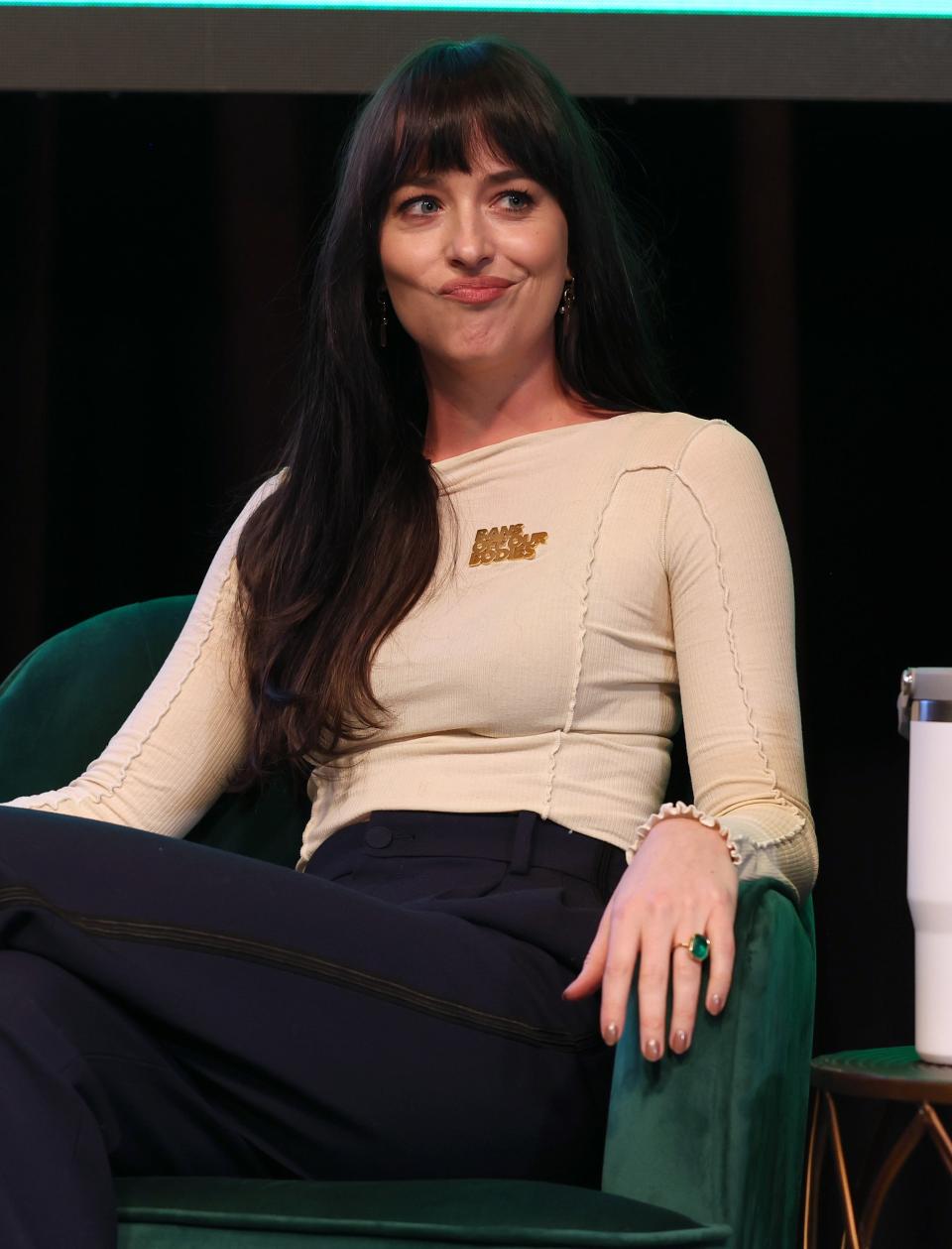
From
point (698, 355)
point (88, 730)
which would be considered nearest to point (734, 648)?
point (88, 730)

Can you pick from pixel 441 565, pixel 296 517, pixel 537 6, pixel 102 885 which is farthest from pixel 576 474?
pixel 537 6

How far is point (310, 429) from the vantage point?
1.68 meters

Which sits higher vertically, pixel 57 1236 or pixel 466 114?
pixel 466 114

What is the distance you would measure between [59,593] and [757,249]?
99 cm

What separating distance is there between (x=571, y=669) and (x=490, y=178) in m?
0.46

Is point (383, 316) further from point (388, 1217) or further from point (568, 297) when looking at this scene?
point (388, 1217)

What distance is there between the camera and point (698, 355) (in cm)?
210

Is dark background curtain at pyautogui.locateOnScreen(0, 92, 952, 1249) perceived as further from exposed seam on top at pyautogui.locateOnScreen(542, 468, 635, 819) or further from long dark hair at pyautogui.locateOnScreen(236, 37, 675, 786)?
exposed seam on top at pyautogui.locateOnScreen(542, 468, 635, 819)

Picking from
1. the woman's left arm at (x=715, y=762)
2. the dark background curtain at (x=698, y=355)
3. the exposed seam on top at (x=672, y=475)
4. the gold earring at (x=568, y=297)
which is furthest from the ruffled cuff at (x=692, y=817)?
the dark background curtain at (x=698, y=355)

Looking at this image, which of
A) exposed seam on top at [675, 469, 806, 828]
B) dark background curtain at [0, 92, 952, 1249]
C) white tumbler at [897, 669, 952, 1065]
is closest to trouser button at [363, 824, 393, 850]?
exposed seam on top at [675, 469, 806, 828]

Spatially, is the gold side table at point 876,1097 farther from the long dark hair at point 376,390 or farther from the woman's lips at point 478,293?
the woman's lips at point 478,293

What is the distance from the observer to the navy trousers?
1045 millimetres

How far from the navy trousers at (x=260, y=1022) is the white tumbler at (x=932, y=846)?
0.26m

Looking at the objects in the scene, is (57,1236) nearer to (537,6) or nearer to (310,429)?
(310,429)
